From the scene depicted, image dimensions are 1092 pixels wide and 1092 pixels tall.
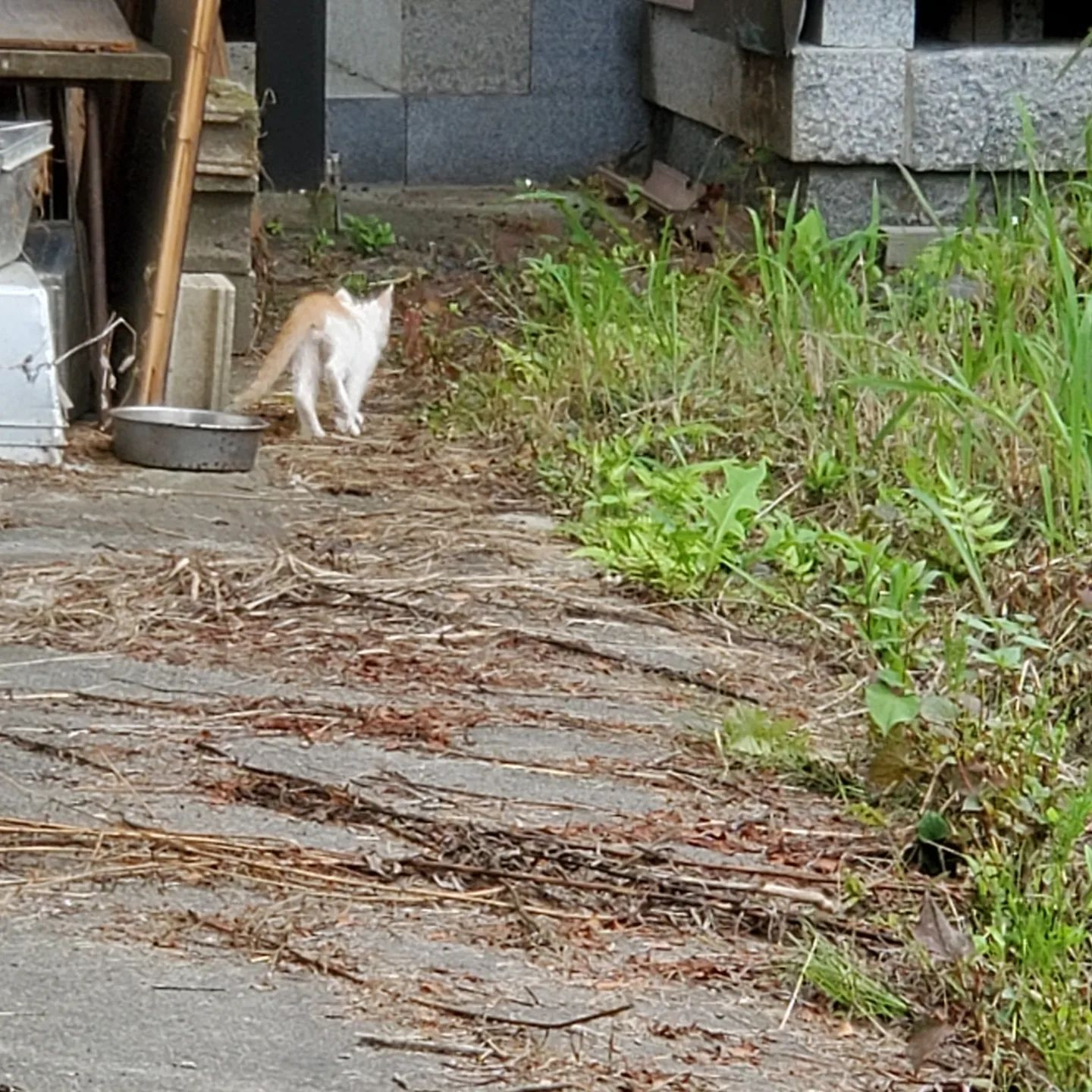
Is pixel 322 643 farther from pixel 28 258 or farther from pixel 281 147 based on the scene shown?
pixel 281 147

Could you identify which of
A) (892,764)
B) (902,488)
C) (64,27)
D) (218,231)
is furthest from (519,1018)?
(218,231)

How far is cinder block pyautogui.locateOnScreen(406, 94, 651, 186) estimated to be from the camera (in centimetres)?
783

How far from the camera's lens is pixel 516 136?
790cm

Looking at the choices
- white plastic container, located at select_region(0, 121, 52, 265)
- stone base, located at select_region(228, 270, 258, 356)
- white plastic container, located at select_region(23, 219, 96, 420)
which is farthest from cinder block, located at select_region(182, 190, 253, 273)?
white plastic container, located at select_region(0, 121, 52, 265)

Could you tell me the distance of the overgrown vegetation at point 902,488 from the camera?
2615 millimetres

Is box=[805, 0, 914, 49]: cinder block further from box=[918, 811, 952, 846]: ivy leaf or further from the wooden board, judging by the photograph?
box=[918, 811, 952, 846]: ivy leaf

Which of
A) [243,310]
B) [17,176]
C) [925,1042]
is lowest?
[925,1042]

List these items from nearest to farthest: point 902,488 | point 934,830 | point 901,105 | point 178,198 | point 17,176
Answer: point 934,830 → point 902,488 → point 17,176 → point 178,198 → point 901,105

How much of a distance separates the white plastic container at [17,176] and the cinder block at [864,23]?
7.74 feet

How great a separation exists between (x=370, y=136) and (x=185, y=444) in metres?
3.56

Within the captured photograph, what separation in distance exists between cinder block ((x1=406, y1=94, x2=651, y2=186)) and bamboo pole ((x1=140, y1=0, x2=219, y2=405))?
3141mm

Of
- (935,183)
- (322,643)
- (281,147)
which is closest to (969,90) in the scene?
(935,183)

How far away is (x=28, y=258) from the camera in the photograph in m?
4.78

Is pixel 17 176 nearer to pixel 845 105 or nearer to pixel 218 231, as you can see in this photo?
pixel 218 231
